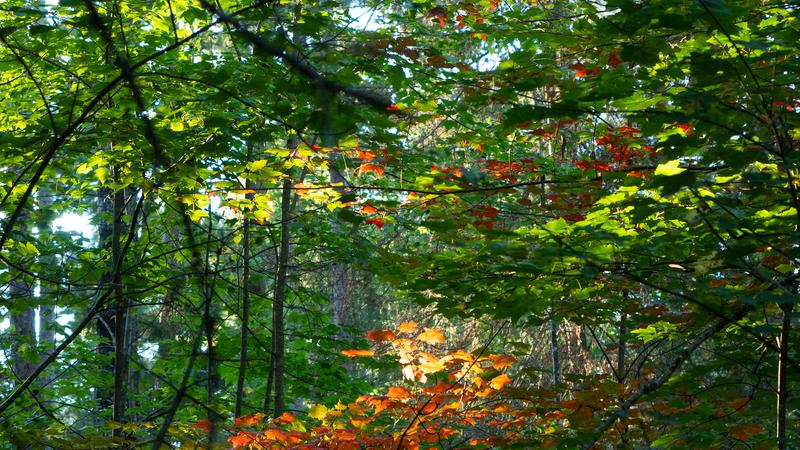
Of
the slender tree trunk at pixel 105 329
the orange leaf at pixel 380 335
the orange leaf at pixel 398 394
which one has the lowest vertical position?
Answer: the orange leaf at pixel 398 394

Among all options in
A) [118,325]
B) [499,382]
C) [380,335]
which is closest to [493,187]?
[380,335]

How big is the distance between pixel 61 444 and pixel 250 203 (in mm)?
2090

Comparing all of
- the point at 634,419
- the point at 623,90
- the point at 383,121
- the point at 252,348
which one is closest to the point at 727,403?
the point at 634,419

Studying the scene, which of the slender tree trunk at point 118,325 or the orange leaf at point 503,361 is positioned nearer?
the orange leaf at point 503,361

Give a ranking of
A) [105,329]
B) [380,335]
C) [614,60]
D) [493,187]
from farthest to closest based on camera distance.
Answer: [105,329] < [614,60] < [380,335] < [493,187]

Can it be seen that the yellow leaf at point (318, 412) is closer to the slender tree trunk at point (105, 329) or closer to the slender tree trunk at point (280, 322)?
the slender tree trunk at point (280, 322)

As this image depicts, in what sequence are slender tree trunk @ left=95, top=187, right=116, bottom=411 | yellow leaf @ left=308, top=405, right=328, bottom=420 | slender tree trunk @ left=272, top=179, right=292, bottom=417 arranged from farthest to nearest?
slender tree trunk @ left=95, top=187, right=116, bottom=411, slender tree trunk @ left=272, top=179, right=292, bottom=417, yellow leaf @ left=308, top=405, right=328, bottom=420

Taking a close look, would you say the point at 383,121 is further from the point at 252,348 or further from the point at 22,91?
the point at 252,348

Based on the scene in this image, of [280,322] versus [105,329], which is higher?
[105,329]

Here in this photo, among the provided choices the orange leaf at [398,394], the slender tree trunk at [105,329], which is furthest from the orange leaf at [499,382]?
the slender tree trunk at [105,329]

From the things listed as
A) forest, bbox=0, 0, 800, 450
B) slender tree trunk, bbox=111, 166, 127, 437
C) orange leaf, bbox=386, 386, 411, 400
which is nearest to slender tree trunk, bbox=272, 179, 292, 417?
forest, bbox=0, 0, 800, 450

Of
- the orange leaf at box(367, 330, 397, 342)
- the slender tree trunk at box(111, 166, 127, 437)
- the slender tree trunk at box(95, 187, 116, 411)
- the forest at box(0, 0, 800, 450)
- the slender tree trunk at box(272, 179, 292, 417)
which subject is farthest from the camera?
the slender tree trunk at box(95, 187, 116, 411)

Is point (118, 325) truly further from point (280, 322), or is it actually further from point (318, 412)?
point (280, 322)

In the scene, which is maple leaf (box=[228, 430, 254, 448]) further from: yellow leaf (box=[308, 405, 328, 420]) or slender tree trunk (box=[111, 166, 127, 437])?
slender tree trunk (box=[111, 166, 127, 437])
